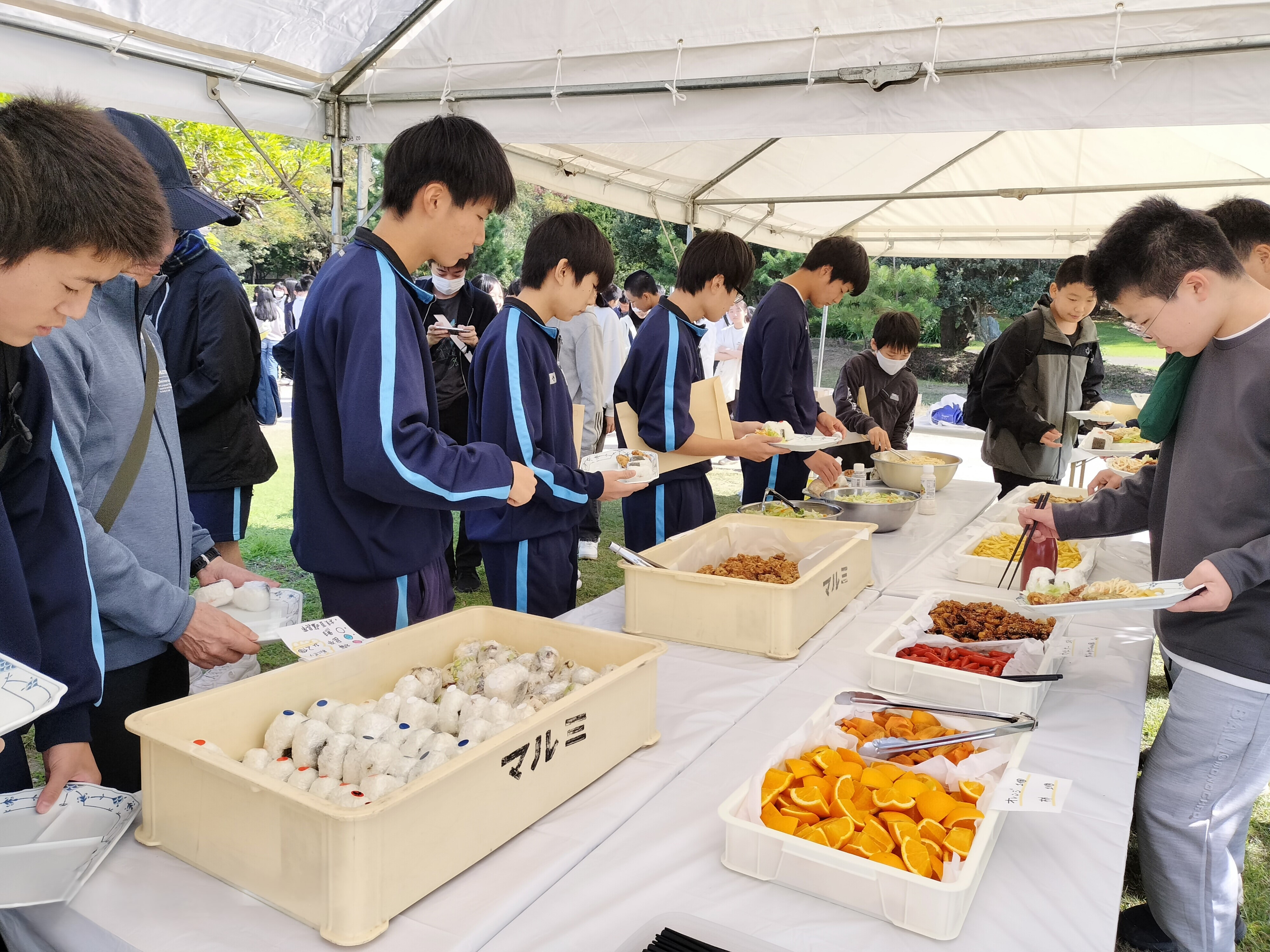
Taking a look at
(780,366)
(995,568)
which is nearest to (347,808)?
(995,568)

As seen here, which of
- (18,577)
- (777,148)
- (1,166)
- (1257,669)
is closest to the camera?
(1,166)

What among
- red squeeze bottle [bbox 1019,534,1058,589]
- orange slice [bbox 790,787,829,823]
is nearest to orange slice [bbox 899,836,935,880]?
orange slice [bbox 790,787,829,823]

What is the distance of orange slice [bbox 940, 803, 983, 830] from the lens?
1.08 m

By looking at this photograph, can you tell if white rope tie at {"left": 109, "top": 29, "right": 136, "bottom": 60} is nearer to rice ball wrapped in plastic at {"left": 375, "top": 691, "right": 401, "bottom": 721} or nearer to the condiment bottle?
rice ball wrapped in plastic at {"left": 375, "top": 691, "right": 401, "bottom": 721}

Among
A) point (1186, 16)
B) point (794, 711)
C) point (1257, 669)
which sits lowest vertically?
point (794, 711)

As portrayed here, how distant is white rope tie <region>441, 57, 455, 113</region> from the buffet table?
130 inches

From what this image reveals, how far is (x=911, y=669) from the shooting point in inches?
62.3

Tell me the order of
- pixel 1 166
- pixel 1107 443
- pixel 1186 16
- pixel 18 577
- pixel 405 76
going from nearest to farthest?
pixel 1 166, pixel 18 577, pixel 1186 16, pixel 1107 443, pixel 405 76

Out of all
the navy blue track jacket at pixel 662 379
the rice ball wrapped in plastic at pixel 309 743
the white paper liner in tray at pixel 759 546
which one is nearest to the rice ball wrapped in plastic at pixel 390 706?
the rice ball wrapped in plastic at pixel 309 743

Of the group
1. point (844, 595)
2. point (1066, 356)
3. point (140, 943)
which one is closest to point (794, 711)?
point (844, 595)

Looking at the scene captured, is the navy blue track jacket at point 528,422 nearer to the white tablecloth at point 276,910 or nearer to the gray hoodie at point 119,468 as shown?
the gray hoodie at point 119,468

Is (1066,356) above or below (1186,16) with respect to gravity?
below

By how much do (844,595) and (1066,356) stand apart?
249 cm

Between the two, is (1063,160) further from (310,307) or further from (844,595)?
(310,307)
